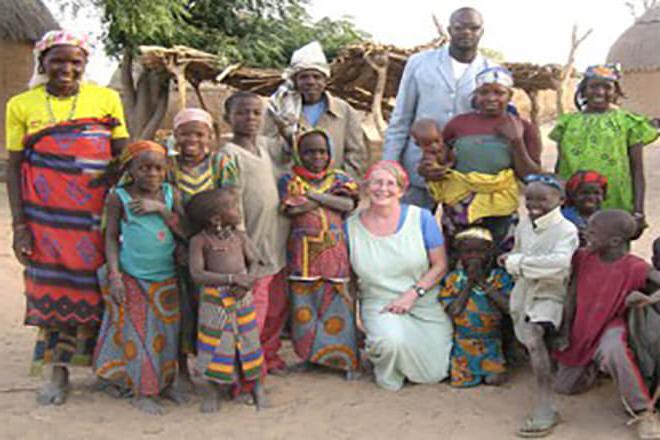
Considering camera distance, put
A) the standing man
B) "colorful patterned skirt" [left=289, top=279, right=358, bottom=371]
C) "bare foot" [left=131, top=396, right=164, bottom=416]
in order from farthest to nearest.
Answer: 1. the standing man
2. "colorful patterned skirt" [left=289, top=279, right=358, bottom=371]
3. "bare foot" [left=131, top=396, right=164, bottom=416]

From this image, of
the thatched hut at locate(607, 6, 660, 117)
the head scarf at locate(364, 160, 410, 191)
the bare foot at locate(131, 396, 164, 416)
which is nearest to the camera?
the bare foot at locate(131, 396, 164, 416)

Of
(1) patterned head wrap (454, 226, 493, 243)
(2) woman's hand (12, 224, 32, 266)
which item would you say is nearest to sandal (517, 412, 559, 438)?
(1) patterned head wrap (454, 226, 493, 243)

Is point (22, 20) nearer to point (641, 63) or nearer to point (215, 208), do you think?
point (215, 208)

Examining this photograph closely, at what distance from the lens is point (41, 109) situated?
366 cm

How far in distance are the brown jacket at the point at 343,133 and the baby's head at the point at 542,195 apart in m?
1.17

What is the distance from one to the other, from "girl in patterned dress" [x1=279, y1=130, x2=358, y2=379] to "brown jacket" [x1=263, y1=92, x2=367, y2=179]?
0.25 m

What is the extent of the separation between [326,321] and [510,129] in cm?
142

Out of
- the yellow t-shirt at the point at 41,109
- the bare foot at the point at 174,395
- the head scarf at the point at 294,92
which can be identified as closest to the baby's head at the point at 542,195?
the head scarf at the point at 294,92

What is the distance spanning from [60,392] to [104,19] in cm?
917

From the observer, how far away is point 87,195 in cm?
374

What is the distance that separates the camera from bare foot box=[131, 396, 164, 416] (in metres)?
3.71

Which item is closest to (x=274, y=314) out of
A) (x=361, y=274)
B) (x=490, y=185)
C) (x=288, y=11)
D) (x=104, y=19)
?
(x=361, y=274)

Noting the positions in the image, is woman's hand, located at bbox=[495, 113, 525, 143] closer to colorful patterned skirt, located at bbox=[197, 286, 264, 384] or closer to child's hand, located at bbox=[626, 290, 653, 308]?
child's hand, located at bbox=[626, 290, 653, 308]

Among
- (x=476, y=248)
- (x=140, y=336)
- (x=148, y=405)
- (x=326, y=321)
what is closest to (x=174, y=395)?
(x=148, y=405)
